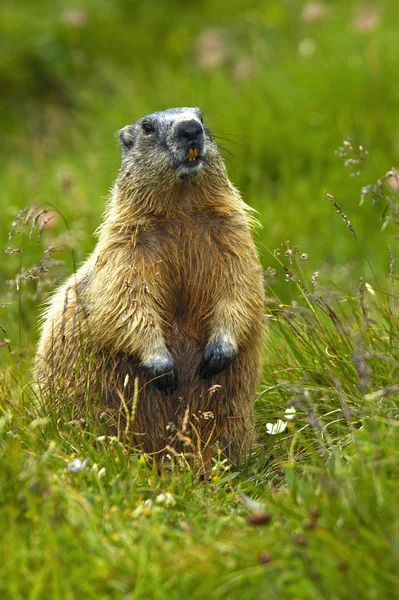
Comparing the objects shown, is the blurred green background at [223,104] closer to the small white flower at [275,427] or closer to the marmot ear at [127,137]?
the marmot ear at [127,137]

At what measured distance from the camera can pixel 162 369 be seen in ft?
13.5

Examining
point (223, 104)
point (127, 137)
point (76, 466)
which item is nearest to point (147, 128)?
point (127, 137)

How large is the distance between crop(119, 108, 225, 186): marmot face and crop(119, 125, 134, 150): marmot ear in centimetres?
5

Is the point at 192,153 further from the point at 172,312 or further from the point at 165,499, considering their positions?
the point at 165,499

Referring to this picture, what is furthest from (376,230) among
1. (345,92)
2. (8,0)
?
(8,0)

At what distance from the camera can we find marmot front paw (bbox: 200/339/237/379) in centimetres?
417

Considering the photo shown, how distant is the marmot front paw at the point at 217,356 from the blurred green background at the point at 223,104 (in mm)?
1313

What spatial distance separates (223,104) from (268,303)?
4230 mm

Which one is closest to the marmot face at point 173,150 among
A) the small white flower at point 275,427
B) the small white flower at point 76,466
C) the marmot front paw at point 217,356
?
the marmot front paw at point 217,356

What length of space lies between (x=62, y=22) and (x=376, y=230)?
4979mm

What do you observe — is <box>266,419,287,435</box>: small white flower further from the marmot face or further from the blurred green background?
the blurred green background

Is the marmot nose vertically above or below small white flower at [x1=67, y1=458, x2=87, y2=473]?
above

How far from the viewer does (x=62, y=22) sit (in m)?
10.6

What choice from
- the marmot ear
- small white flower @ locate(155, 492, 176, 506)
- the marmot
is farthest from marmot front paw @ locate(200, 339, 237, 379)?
the marmot ear
